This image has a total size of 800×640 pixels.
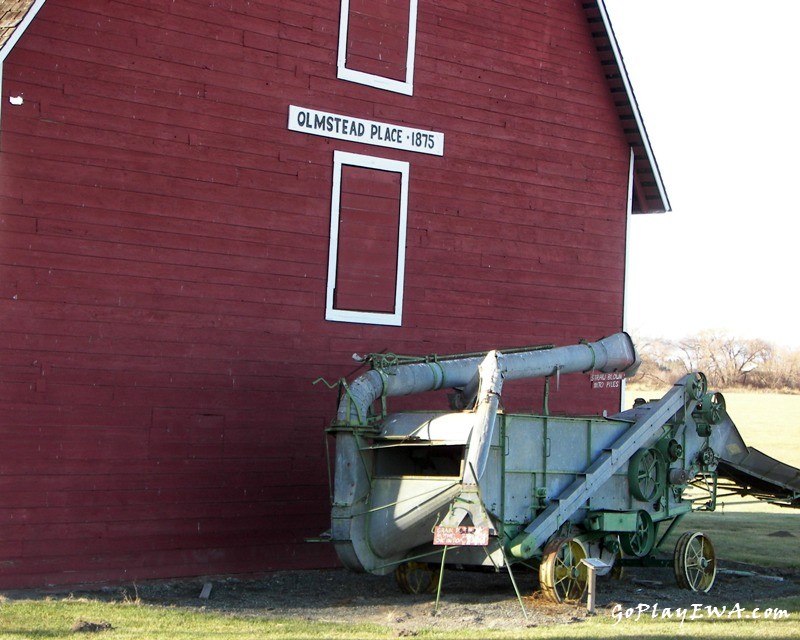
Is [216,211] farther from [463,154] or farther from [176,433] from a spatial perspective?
[463,154]

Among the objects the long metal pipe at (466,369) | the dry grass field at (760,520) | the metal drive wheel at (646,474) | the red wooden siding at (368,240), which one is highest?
the red wooden siding at (368,240)

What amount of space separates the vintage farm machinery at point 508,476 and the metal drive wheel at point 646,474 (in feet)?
0.05

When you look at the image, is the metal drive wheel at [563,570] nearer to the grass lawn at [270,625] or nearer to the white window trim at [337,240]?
the grass lawn at [270,625]

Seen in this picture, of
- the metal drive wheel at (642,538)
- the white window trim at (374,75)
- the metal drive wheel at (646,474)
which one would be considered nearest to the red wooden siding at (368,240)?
the white window trim at (374,75)

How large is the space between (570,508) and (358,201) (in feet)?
16.4

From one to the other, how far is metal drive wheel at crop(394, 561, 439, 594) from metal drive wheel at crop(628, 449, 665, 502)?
2.52 meters

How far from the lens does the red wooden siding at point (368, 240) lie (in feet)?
51.5

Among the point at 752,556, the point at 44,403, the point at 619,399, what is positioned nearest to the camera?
the point at 44,403

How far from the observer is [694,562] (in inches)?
569

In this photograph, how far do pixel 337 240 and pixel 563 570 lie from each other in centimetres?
519

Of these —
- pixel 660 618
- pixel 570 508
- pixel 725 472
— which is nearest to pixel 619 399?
pixel 725 472

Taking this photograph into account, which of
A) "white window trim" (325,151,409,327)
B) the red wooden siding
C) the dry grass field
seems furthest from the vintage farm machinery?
the red wooden siding

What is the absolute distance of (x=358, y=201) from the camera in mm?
15836

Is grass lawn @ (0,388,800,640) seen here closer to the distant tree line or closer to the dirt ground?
the dirt ground
